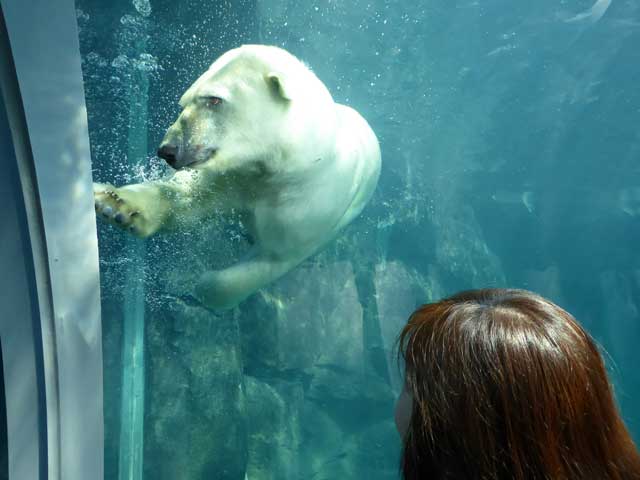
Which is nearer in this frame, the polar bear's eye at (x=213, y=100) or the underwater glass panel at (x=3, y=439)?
the underwater glass panel at (x=3, y=439)

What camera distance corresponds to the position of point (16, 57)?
100 cm

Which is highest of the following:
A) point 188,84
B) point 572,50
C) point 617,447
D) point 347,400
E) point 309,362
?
point 572,50

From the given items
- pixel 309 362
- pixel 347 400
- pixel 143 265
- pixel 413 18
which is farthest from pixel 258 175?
pixel 413 18

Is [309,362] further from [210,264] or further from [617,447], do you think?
[617,447]

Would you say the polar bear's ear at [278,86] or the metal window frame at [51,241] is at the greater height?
the polar bear's ear at [278,86]

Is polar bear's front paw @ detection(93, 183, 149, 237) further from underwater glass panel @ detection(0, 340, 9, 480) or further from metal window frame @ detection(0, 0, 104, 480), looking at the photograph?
underwater glass panel @ detection(0, 340, 9, 480)

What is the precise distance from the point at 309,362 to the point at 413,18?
465cm

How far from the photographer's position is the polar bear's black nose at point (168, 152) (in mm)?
1804

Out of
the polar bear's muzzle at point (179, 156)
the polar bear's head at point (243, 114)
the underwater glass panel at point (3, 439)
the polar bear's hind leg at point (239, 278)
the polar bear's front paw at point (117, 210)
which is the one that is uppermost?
the polar bear's head at point (243, 114)

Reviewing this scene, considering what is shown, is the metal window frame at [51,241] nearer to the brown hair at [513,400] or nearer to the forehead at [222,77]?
the forehead at [222,77]

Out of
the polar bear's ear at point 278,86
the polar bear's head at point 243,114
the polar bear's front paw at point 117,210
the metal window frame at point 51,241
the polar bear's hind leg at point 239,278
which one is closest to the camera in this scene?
the metal window frame at point 51,241

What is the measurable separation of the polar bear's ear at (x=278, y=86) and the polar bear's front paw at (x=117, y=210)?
0.72 metres

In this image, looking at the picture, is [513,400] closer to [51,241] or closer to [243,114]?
[51,241]

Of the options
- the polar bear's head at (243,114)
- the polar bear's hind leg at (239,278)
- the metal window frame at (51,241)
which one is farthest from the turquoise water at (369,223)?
the metal window frame at (51,241)
